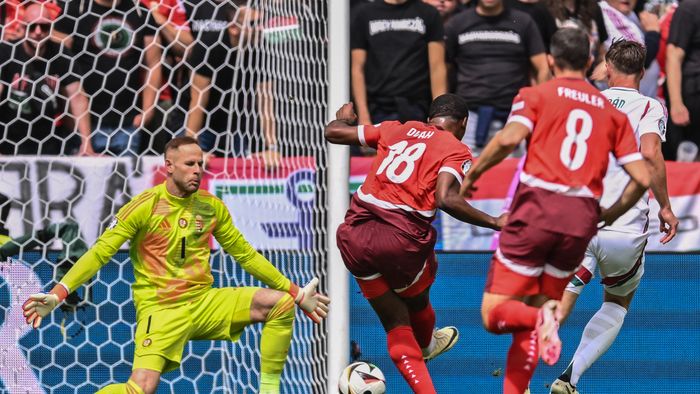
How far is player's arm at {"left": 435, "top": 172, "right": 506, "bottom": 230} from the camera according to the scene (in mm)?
6641

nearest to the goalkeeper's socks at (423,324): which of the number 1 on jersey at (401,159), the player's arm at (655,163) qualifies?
the number 1 on jersey at (401,159)

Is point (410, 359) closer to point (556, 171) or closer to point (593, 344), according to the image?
point (593, 344)

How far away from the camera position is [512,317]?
6199 mm

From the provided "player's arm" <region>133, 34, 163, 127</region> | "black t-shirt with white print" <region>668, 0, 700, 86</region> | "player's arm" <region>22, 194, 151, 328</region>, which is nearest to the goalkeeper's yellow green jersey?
"player's arm" <region>22, 194, 151, 328</region>

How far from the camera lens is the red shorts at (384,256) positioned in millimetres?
7180

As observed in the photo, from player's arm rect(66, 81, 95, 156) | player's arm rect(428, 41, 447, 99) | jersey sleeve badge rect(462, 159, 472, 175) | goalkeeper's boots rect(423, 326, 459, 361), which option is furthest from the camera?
player's arm rect(428, 41, 447, 99)

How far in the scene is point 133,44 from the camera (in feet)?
29.2

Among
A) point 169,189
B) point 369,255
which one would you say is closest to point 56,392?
point 169,189

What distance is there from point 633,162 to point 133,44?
4.25 meters

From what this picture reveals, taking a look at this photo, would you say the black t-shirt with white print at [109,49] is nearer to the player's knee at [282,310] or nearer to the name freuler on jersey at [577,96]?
the player's knee at [282,310]

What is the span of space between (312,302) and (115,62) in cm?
257

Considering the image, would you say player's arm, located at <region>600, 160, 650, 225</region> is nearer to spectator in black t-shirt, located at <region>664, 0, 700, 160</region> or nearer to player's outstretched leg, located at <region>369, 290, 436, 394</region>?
player's outstretched leg, located at <region>369, 290, 436, 394</region>

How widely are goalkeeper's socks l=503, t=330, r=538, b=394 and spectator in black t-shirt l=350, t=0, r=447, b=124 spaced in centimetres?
326

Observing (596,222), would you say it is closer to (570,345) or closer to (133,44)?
(570,345)
